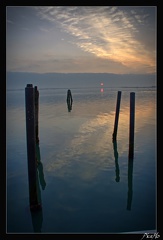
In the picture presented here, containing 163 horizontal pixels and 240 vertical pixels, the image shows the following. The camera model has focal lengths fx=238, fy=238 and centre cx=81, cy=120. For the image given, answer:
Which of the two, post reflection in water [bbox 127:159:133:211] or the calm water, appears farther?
post reflection in water [bbox 127:159:133:211]

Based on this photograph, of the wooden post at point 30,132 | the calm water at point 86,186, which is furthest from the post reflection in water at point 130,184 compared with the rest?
the wooden post at point 30,132

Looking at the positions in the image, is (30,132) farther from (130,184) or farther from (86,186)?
(130,184)

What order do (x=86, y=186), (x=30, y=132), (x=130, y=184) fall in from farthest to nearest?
(x=130, y=184)
(x=86, y=186)
(x=30, y=132)

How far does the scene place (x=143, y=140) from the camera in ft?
36.8

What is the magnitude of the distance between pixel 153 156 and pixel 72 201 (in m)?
4.36

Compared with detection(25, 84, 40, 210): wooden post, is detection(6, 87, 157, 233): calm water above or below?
below

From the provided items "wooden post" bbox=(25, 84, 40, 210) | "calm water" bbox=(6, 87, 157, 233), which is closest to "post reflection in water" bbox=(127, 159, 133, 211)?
"calm water" bbox=(6, 87, 157, 233)

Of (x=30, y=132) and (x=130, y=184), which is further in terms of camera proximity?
(x=130, y=184)

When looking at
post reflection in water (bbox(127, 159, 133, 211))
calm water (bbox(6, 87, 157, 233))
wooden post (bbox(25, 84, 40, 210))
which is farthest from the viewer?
post reflection in water (bbox(127, 159, 133, 211))

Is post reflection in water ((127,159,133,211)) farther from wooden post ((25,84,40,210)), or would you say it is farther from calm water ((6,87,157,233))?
wooden post ((25,84,40,210))

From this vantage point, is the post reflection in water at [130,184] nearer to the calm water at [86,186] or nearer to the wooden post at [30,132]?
the calm water at [86,186]

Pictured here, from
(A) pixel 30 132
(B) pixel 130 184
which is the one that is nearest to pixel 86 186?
(B) pixel 130 184

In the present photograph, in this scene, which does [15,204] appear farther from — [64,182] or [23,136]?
[23,136]
